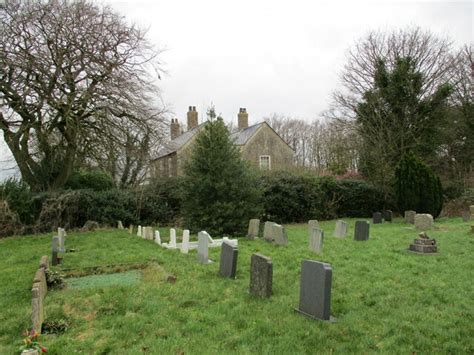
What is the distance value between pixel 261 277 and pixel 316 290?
45.0 inches

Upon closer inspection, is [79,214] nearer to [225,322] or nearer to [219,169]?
[219,169]

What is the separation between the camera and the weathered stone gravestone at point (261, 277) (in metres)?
5.93

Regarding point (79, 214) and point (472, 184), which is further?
point (472, 184)

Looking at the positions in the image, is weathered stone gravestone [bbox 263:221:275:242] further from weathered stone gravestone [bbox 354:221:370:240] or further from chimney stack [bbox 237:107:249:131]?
chimney stack [bbox 237:107:249:131]

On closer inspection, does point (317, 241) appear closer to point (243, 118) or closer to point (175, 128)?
point (243, 118)

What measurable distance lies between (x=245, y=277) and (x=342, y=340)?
3127mm

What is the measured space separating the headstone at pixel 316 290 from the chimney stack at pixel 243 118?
32698mm

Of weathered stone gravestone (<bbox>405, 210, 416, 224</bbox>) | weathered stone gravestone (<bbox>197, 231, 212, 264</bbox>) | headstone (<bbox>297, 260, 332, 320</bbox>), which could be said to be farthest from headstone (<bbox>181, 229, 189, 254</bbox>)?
weathered stone gravestone (<bbox>405, 210, 416, 224</bbox>)

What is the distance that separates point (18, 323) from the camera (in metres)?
5.28

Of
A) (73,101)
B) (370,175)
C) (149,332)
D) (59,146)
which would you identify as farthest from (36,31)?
(370,175)

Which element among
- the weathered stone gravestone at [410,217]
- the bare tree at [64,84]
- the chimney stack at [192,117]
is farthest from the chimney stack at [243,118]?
the weathered stone gravestone at [410,217]

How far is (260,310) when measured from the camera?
5.39 m

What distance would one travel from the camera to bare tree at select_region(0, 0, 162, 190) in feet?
52.7

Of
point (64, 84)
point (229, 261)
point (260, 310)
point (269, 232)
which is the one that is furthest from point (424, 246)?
point (64, 84)
